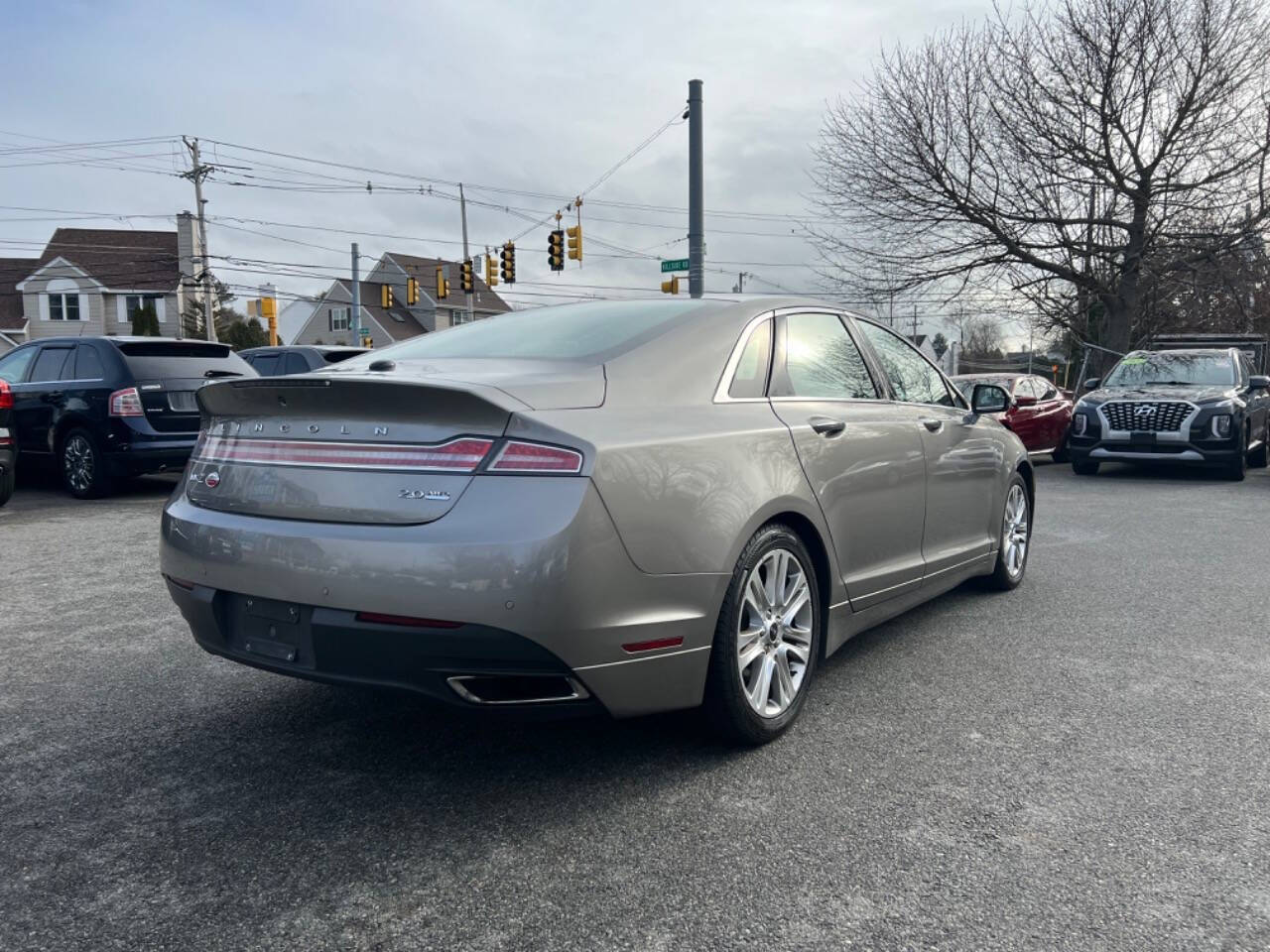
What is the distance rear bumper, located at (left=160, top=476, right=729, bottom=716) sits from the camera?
2631 mm

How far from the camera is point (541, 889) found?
249cm

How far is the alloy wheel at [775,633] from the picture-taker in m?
3.27

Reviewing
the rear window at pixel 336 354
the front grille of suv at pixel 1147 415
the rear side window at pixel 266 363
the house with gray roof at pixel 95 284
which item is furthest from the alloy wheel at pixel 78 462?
the house with gray roof at pixel 95 284

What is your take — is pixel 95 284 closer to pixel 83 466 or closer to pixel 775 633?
pixel 83 466

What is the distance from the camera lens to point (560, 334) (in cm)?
367

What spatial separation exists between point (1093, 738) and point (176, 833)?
2.89m

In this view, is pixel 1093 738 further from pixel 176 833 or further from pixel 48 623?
pixel 48 623

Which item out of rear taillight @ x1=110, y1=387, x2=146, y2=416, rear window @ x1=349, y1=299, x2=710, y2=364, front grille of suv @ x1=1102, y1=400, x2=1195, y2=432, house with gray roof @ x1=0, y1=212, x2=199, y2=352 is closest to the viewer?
rear window @ x1=349, y1=299, x2=710, y2=364

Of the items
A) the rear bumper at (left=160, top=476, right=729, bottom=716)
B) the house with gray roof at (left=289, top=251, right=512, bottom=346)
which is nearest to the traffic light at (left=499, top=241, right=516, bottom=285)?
the rear bumper at (left=160, top=476, right=729, bottom=716)

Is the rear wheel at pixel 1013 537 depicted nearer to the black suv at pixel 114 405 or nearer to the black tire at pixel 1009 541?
the black tire at pixel 1009 541

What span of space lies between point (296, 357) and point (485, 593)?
39.5 ft

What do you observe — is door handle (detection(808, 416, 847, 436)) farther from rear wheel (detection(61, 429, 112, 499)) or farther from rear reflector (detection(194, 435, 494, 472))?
rear wheel (detection(61, 429, 112, 499))

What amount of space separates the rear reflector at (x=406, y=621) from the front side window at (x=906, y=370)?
8.62ft

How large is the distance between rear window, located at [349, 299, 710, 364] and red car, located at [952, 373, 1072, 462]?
1105 centimetres
